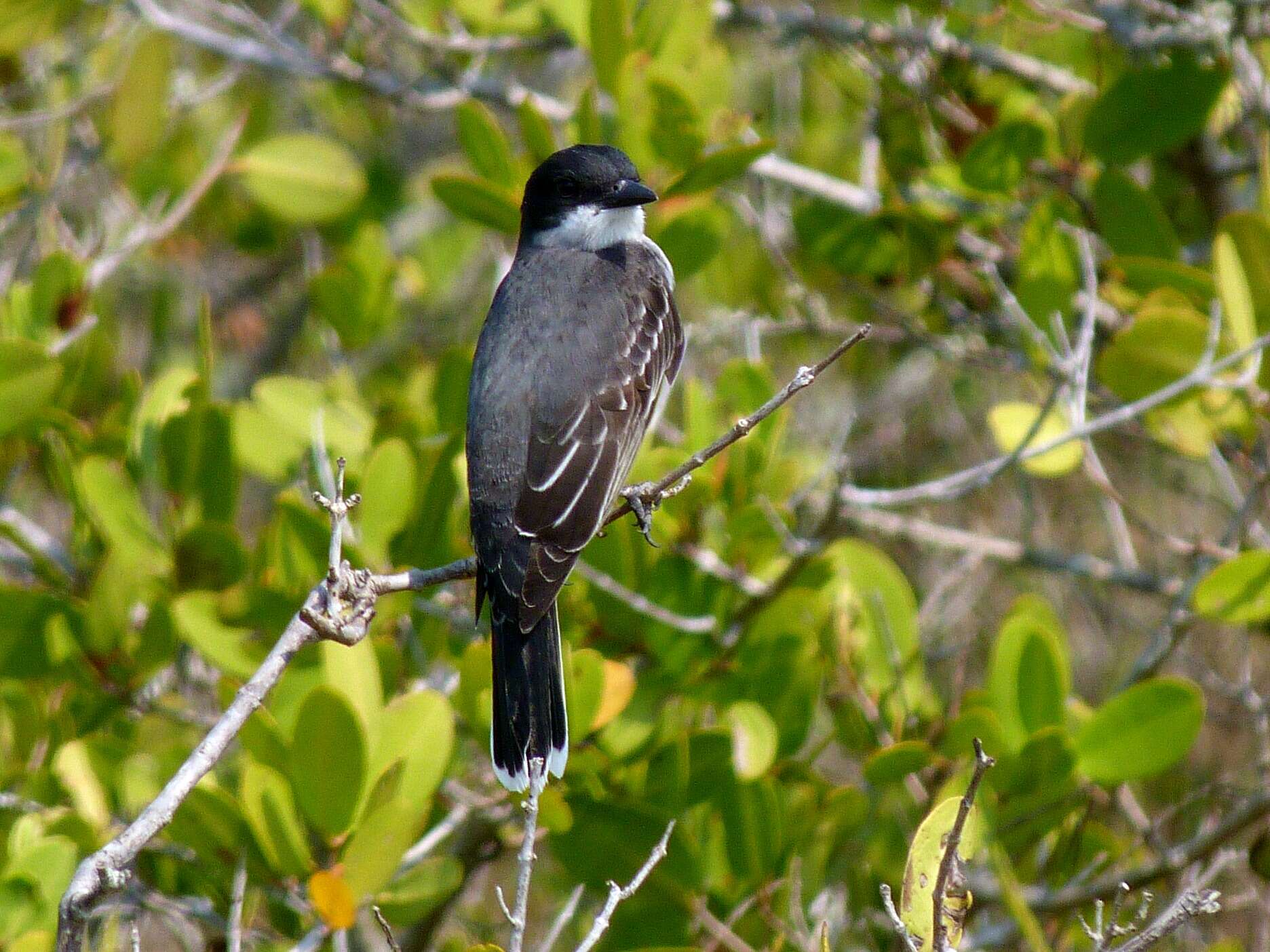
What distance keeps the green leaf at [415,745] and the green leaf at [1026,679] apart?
1477 mm

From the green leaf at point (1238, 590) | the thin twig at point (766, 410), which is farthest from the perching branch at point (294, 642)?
the green leaf at point (1238, 590)

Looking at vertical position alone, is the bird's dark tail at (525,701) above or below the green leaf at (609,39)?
below

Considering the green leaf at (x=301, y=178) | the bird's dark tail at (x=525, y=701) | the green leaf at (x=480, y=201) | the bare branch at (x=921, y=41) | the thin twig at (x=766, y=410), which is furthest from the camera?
the green leaf at (x=301, y=178)

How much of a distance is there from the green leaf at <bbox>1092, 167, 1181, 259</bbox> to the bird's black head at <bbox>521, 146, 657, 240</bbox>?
4.96 ft

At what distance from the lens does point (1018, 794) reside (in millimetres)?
3826

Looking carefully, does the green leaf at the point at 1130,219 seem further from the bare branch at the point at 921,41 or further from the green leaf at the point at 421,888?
the green leaf at the point at 421,888

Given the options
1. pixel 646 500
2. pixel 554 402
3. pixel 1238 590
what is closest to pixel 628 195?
pixel 554 402

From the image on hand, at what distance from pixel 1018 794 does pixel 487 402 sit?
A: 1858 millimetres

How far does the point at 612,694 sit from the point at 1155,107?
2.60 metres

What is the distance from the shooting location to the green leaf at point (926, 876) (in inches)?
102

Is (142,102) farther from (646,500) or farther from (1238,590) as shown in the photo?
(1238,590)

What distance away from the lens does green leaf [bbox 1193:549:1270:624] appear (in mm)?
3984

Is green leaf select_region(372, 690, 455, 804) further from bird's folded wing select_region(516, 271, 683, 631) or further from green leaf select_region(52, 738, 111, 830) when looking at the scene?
green leaf select_region(52, 738, 111, 830)

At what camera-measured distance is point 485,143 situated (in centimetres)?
477
